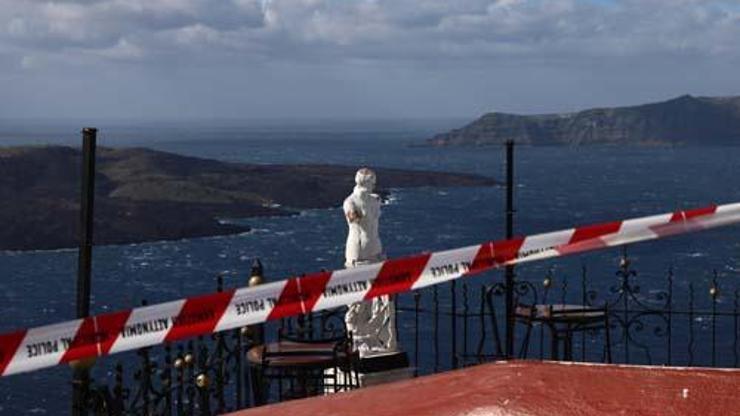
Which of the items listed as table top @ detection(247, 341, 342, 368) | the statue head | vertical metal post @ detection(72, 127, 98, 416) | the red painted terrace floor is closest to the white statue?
the statue head

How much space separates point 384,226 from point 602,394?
101m

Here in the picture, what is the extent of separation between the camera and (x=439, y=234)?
9694cm

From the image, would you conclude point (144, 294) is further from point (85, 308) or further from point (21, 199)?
point (85, 308)

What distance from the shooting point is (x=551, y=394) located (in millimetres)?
3199

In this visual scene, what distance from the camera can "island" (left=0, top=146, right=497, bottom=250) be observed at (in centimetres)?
11771

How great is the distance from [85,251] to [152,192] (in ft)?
458

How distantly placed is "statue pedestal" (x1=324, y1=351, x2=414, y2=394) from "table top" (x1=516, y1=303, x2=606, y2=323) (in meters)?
1.25

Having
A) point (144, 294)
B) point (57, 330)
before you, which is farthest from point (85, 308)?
point (144, 294)

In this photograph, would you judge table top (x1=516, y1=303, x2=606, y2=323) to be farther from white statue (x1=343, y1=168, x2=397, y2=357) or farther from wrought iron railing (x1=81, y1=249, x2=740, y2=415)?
white statue (x1=343, y1=168, x2=397, y2=357)

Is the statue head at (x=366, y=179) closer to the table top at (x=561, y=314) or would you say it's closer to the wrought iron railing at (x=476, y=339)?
the wrought iron railing at (x=476, y=339)

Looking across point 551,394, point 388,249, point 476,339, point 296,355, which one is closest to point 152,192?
point 388,249

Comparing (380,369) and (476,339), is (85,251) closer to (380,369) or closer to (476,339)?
(380,369)

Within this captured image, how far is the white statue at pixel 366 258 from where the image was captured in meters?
8.95

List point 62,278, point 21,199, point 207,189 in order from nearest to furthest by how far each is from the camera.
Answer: point 62,278 → point 21,199 → point 207,189
